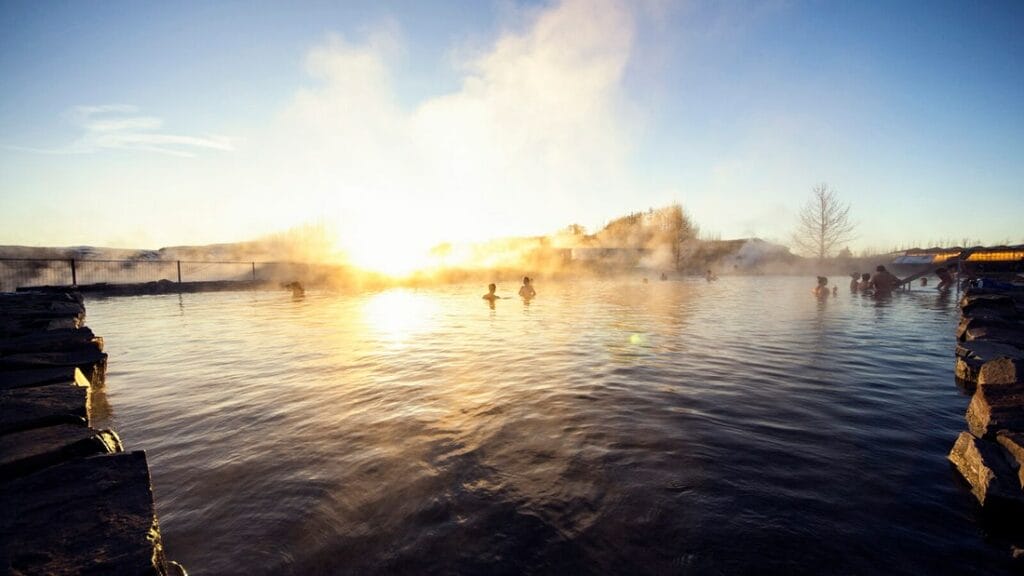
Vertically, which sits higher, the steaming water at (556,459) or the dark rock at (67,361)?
the dark rock at (67,361)

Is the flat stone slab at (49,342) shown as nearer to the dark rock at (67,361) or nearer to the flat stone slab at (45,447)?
the dark rock at (67,361)

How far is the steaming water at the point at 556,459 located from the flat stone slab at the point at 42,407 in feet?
3.15

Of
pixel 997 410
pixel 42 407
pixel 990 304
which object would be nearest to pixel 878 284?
pixel 990 304

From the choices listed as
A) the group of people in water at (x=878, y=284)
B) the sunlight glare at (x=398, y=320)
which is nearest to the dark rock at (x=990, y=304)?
the group of people in water at (x=878, y=284)

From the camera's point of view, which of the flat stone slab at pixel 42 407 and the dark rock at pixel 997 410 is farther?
the dark rock at pixel 997 410

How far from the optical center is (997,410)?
359 centimetres

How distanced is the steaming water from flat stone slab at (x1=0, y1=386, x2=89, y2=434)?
96 centimetres

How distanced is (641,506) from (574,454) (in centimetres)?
91

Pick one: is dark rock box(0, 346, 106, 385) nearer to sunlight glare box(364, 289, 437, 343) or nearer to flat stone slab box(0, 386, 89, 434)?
flat stone slab box(0, 386, 89, 434)

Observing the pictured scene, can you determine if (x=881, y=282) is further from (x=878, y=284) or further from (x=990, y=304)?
(x=990, y=304)

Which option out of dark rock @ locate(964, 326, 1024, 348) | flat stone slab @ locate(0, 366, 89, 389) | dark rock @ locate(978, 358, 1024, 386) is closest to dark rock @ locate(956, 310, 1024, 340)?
dark rock @ locate(964, 326, 1024, 348)

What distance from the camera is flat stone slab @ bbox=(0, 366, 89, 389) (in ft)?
11.8

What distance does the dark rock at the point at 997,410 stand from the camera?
342 centimetres

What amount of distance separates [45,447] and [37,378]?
248 centimetres
